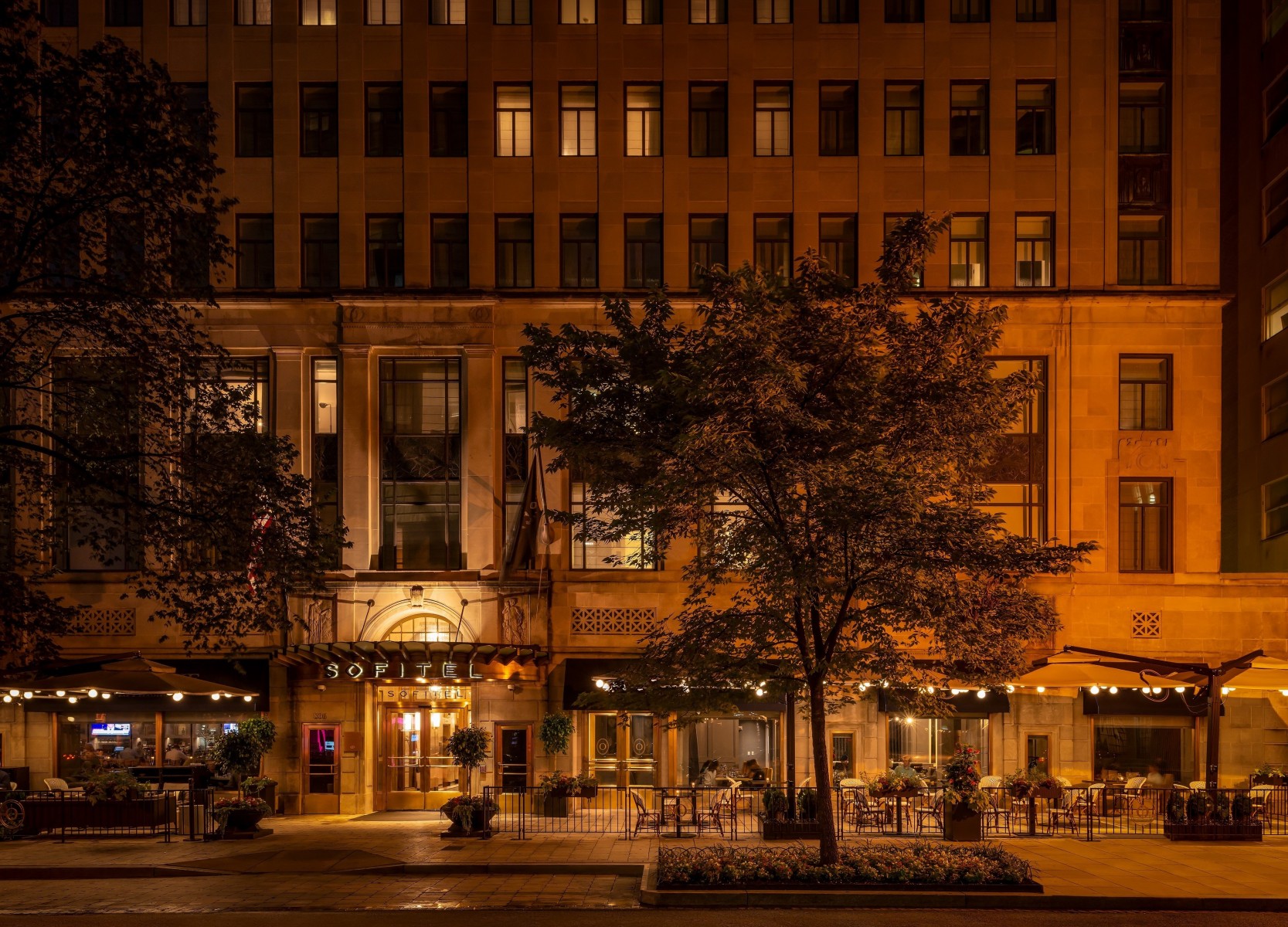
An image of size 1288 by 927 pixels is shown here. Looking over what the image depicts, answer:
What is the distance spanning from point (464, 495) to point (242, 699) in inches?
308

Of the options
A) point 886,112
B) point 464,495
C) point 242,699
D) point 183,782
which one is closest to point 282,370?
point 464,495

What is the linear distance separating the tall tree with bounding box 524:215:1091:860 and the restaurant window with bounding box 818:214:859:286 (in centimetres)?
1327

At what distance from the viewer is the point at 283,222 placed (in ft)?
103

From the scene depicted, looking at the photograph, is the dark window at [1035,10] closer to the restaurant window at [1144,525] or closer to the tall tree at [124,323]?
the restaurant window at [1144,525]

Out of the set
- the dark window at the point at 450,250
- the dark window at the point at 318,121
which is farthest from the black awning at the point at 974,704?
the dark window at the point at 318,121

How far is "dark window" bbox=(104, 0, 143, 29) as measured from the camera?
31891 mm

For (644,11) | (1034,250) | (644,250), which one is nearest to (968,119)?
(1034,250)

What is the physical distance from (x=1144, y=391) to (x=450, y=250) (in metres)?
19.4

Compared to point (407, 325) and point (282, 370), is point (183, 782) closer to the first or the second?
point (282, 370)

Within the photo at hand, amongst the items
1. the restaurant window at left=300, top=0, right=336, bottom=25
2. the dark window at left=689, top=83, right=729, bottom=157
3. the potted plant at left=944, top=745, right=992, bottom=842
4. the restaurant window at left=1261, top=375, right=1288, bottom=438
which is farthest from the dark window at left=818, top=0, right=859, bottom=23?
the potted plant at left=944, top=745, right=992, bottom=842

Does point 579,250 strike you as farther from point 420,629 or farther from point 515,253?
point 420,629

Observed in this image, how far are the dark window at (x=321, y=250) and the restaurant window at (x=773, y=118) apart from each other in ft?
39.2

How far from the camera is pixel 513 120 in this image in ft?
105

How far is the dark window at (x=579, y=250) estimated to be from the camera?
31625 millimetres
